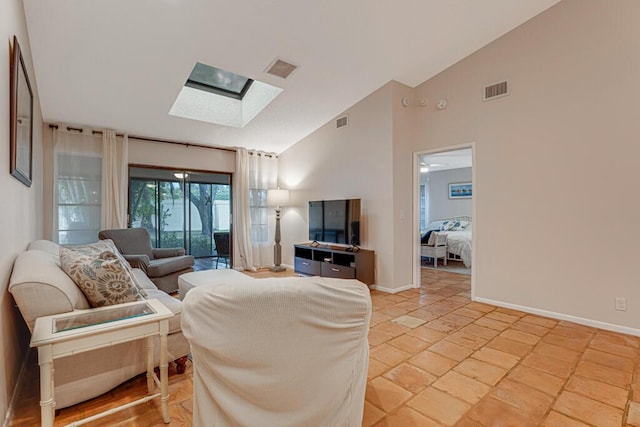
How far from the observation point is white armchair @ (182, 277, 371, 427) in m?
1.20

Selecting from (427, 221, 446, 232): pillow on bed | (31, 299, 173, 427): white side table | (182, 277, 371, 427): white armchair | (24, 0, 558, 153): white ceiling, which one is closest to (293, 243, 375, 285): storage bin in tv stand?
(24, 0, 558, 153): white ceiling

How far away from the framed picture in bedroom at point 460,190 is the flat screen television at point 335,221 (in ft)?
16.8

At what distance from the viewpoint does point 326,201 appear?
505 centimetres

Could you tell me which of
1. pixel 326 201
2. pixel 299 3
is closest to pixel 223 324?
pixel 299 3

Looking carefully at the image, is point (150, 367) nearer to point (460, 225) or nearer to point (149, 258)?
point (149, 258)

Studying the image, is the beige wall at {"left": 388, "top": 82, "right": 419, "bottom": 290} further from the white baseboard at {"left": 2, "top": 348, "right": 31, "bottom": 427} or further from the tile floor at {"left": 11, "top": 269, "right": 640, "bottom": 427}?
the white baseboard at {"left": 2, "top": 348, "right": 31, "bottom": 427}

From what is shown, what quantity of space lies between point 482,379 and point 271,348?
176cm

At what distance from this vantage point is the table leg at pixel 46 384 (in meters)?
1.34

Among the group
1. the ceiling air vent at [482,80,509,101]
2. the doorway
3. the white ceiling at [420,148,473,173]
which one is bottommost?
the doorway

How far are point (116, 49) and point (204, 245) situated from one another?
458cm

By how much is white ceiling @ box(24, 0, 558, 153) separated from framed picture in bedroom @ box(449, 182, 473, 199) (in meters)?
4.86

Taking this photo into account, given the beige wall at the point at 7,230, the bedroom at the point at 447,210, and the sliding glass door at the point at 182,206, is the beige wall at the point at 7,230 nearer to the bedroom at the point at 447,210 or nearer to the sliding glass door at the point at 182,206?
the sliding glass door at the point at 182,206

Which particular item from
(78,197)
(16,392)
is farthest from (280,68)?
(16,392)

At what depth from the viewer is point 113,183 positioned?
4.50 meters
